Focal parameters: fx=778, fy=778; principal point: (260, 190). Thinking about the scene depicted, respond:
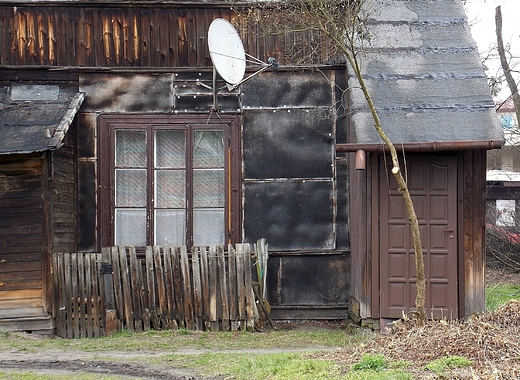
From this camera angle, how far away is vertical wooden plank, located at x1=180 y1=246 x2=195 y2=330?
10.6m

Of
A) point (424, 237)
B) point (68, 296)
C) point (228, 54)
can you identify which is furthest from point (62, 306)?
point (424, 237)

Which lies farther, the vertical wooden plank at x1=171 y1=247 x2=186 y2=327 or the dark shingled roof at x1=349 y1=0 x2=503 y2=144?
the vertical wooden plank at x1=171 y1=247 x2=186 y2=327

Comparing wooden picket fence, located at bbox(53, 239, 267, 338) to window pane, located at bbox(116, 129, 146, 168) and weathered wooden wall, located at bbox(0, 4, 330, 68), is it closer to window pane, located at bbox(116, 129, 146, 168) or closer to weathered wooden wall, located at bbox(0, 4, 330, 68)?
window pane, located at bbox(116, 129, 146, 168)

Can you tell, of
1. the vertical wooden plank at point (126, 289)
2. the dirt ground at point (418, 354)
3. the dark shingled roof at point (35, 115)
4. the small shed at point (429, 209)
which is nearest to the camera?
the dirt ground at point (418, 354)

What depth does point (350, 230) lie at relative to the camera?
11.3m

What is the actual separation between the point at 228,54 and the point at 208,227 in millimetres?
2560

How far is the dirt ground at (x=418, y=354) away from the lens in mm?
6770

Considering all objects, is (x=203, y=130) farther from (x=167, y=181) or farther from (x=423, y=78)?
(x=423, y=78)

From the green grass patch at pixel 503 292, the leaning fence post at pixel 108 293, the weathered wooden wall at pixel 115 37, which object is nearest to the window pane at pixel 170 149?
the weathered wooden wall at pixel 115 37

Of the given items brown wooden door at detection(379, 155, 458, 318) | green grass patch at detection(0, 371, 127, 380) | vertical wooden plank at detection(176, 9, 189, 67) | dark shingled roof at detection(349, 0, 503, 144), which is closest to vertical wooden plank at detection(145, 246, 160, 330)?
green grass patch at detection(0, 371, 127, 380)

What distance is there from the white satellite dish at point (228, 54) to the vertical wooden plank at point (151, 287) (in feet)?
8.18

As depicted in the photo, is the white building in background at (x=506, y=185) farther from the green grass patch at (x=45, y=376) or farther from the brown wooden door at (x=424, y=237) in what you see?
the green grass patch at (x=45, y=376)

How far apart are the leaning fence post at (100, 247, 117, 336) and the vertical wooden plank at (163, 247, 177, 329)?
28.8 inches

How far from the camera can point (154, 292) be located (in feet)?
34.8
